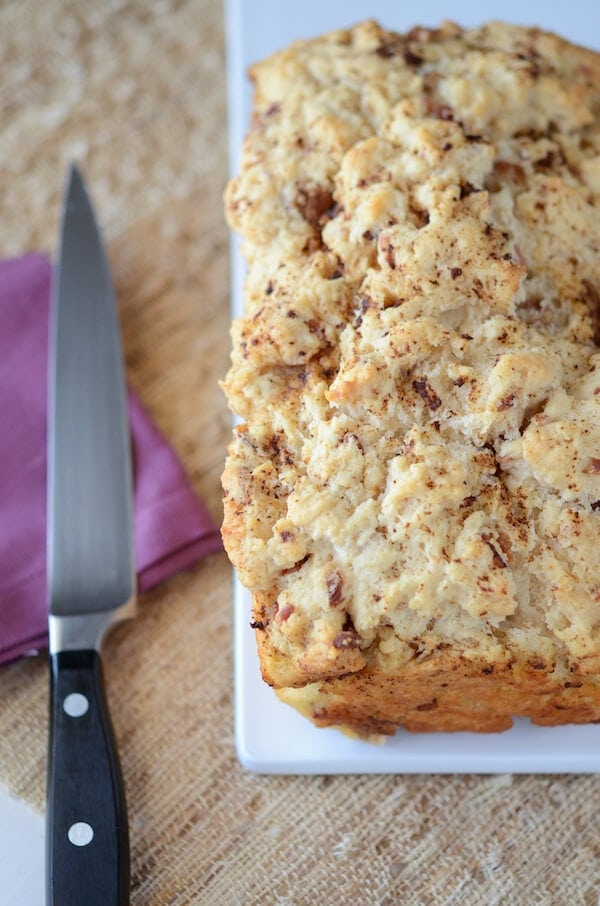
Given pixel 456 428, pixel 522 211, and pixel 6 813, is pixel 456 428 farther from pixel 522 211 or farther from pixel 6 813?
pixel 6 813

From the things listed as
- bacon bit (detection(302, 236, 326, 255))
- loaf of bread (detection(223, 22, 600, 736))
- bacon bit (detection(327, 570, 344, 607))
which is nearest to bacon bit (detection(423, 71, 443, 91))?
loaf of bread (detection(223, 22, 600, 736))

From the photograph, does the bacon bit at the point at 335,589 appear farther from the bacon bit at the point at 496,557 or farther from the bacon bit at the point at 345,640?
the bacon bit at the point at 496,557

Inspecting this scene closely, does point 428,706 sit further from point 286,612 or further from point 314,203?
point 314,203

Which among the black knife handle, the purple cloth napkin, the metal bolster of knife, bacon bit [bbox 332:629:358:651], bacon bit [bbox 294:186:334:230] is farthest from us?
the purple cloth napkin

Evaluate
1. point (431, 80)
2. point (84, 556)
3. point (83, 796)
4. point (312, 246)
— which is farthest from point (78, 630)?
point (431, 80)

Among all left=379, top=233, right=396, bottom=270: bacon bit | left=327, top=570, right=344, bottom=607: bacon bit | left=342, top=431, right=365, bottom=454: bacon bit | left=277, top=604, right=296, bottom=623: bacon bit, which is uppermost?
left=379, top=233, right=396, bottom=270: bacon bit

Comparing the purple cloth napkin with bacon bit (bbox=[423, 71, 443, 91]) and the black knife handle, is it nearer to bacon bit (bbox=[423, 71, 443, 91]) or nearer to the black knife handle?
the black knife handle
